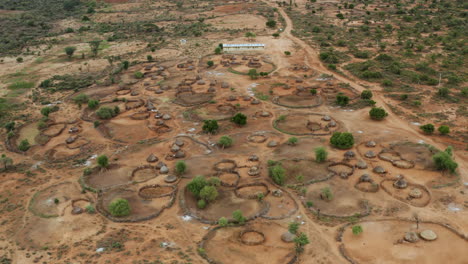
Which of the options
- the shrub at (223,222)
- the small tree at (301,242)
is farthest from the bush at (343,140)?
the shrub at (223,222)

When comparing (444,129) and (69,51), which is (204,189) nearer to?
(444,129)

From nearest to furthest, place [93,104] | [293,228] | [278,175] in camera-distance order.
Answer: [293,228]
[278,175]
[93,104]

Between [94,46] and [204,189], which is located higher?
[94,46]

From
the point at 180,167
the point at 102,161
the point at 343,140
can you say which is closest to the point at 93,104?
the point at 102,161

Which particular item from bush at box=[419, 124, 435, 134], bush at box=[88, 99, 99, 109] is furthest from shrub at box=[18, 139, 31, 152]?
bush at box=[419, 124, 435, 134]

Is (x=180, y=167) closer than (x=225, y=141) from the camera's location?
Yes

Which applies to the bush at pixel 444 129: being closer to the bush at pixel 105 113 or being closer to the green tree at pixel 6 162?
the bush at pixel 105 113

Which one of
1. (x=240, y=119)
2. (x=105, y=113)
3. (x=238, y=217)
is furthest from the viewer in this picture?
(x=105, y=113)

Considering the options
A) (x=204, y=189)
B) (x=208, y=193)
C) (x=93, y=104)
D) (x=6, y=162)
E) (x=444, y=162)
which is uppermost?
(x=93, y=104)
